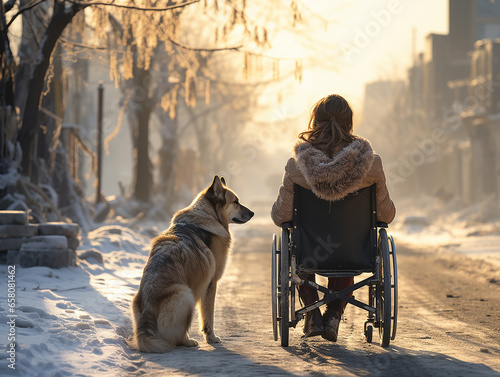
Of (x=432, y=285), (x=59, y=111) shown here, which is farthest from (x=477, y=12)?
(x=432, y=285)

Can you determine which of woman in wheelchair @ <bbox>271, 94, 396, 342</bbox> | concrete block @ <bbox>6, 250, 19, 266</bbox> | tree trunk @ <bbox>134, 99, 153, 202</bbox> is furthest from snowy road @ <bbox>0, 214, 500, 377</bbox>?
tree trunk @ <bbox>134, 99, 153, 202</bbox>

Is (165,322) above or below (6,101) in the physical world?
below

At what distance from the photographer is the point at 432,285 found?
10.6 metres

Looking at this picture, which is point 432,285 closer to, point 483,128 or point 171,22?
point 171,22

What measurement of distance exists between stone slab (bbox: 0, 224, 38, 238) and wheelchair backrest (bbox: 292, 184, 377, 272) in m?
5.43

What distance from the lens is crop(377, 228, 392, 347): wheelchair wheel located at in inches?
213

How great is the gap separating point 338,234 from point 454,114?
43412 mm

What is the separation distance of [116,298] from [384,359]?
13.3ft

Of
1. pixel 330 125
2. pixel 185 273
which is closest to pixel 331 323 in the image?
pixel 185 273

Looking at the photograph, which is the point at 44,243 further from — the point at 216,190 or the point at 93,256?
the point at 216,190

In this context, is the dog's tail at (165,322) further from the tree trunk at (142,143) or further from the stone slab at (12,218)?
the tree trunk at (142,143)

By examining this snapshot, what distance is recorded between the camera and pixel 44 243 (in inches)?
387

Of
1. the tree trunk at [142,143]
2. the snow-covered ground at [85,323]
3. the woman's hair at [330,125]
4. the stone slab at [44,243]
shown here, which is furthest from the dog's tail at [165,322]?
the tree trunk at [142,143]

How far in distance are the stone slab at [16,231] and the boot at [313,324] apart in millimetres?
5305
